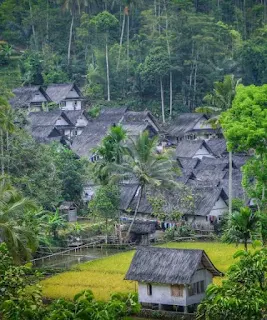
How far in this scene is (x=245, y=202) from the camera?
46844 mm

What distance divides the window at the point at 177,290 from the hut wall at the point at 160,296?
11 centimetres

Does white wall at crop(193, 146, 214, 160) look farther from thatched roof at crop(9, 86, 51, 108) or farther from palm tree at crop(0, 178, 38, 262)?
palm tree at crop(0, 178, 38, 262)

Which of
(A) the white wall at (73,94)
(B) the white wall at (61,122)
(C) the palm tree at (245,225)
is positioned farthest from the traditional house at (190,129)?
(C) the palm tree at (245,225)

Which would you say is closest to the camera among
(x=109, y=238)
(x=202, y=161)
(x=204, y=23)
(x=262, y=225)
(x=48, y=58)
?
(x=262, y=225)

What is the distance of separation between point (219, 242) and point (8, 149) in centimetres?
1154

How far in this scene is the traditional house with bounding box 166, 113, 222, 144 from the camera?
67812mm

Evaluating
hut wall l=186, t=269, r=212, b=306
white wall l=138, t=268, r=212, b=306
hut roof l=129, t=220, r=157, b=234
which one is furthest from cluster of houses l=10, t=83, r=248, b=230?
white wall l=138, t=268, r=212, b=306

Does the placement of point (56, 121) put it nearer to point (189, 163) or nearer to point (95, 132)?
point (95, 132)

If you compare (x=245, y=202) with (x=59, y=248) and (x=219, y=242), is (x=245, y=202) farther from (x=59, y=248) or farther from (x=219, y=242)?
(x=59, y=248)

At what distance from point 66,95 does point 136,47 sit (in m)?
9.19

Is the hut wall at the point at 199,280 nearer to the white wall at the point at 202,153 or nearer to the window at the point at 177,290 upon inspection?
the window at the point at 177,290

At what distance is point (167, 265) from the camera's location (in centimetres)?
3219

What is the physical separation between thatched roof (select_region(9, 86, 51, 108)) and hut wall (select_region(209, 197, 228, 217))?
26.8 m

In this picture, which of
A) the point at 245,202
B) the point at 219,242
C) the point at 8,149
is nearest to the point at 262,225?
the point at 219,242
